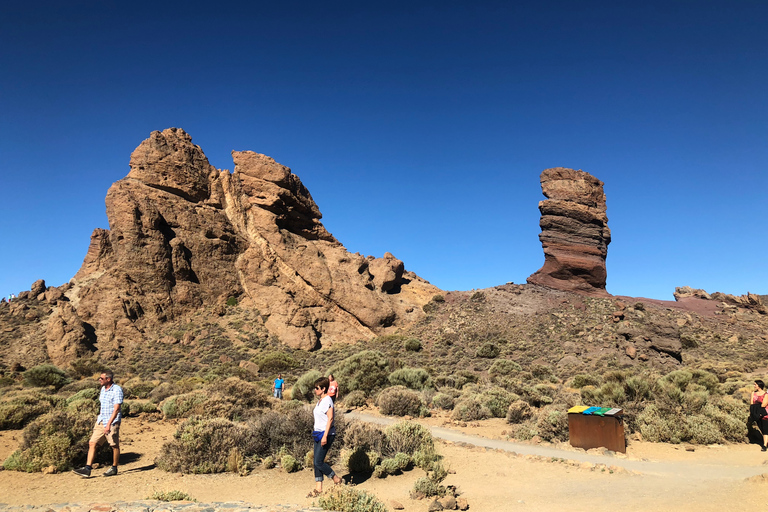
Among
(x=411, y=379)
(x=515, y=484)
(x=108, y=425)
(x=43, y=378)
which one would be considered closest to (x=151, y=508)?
(x=108, y=425)

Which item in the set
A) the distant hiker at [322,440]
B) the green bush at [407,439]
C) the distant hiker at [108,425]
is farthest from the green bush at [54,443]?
the green bush at [407,439]

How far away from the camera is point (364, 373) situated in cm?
1933

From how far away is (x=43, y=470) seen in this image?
779 centimetres

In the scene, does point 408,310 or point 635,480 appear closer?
point 635,480

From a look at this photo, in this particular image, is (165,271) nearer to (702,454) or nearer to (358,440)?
(358,440)

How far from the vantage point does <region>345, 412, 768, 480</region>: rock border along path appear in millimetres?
7699

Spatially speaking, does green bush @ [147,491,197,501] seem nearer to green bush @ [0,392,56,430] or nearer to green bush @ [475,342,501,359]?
green bush @ [0,392,56,430]

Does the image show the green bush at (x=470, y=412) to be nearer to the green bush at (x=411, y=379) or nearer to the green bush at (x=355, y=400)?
the green bush at (x=355, y=400)

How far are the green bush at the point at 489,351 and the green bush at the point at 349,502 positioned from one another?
25792 mm

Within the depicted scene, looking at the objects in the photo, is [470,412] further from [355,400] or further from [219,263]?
[219,263]

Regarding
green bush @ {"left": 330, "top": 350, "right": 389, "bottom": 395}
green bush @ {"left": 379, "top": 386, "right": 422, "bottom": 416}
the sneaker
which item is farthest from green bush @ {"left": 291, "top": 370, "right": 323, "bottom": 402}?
the sneaker

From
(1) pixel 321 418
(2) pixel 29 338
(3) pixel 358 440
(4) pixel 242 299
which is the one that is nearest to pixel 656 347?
(3) pixel 358 440

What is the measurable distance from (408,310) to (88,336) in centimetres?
2485

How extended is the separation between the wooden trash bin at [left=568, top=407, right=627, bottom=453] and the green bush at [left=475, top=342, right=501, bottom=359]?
20358 mm
